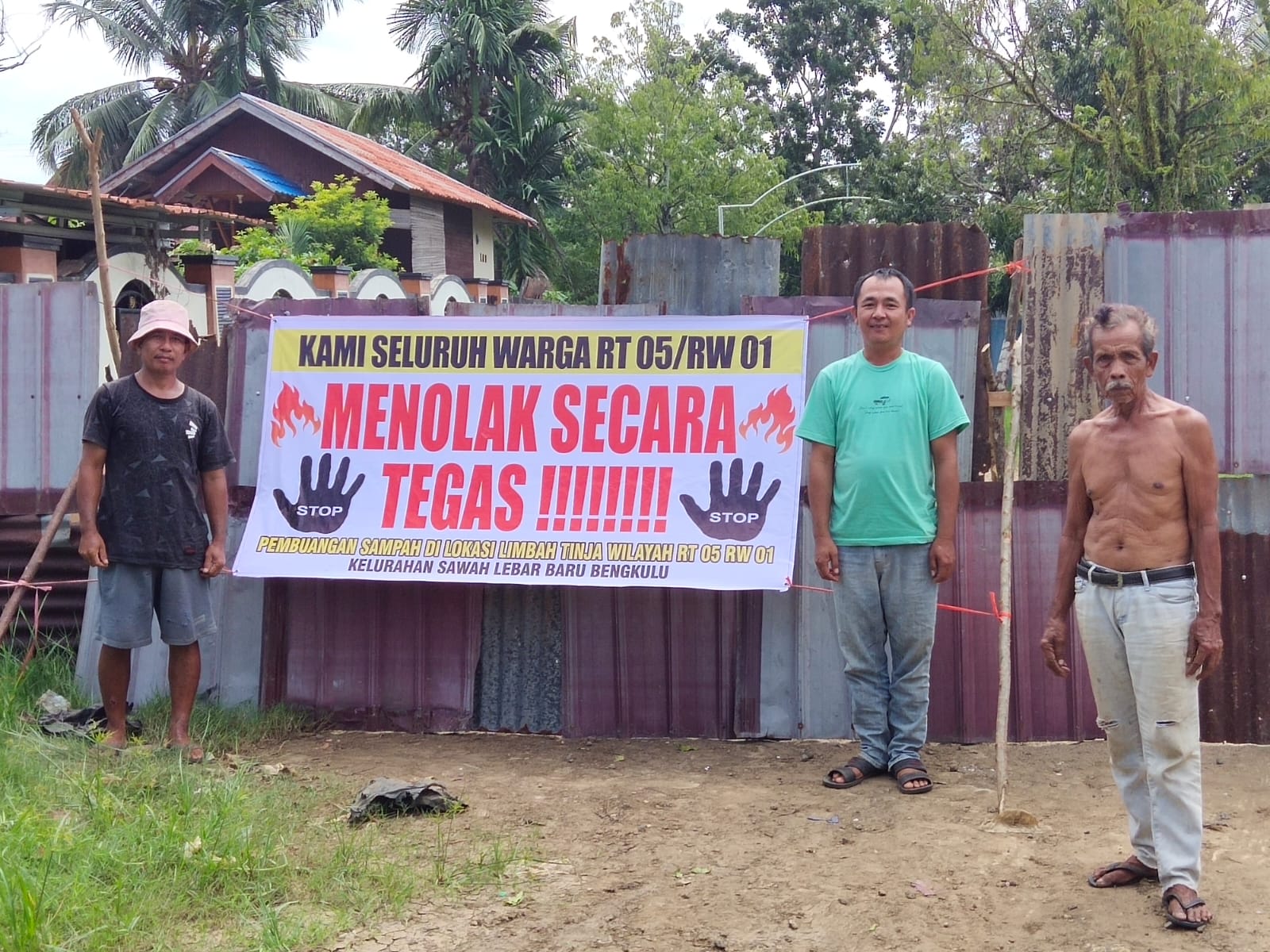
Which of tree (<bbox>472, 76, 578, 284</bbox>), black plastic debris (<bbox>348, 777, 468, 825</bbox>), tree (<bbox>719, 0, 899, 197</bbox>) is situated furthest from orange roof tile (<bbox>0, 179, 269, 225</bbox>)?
tree (<bbox>719, 0, 899, 197</bbox>)

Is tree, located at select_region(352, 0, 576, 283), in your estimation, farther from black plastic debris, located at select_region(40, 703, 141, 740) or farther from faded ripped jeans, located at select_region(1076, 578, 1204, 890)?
faded ripped jeans, located at select_region(1076, 578, 1204, 890)

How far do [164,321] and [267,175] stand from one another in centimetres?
2405

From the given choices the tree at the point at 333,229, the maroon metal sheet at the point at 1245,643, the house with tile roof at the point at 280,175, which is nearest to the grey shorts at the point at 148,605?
the maroon metal sheet at the point at 1245,643

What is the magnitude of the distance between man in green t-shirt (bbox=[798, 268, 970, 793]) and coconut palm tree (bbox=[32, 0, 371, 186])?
38.2m

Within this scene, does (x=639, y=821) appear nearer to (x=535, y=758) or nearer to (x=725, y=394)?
(x=535, y=758)

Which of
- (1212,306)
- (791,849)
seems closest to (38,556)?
(791,849)

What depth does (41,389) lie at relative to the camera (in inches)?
260

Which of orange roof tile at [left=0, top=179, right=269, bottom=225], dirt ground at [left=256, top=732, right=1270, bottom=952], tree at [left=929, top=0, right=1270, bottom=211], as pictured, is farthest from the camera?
tree at [left=929, top=0, right=1270, bottom=211]

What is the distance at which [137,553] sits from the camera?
547cm

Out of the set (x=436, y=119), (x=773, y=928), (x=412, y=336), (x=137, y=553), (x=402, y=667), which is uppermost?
(x=436, y=119)

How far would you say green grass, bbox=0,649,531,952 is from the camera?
12.2 ft

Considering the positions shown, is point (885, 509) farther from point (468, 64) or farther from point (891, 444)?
point (468, 64)

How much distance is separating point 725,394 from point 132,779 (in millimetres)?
2878

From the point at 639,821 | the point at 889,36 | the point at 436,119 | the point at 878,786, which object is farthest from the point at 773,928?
the point at 889,36
